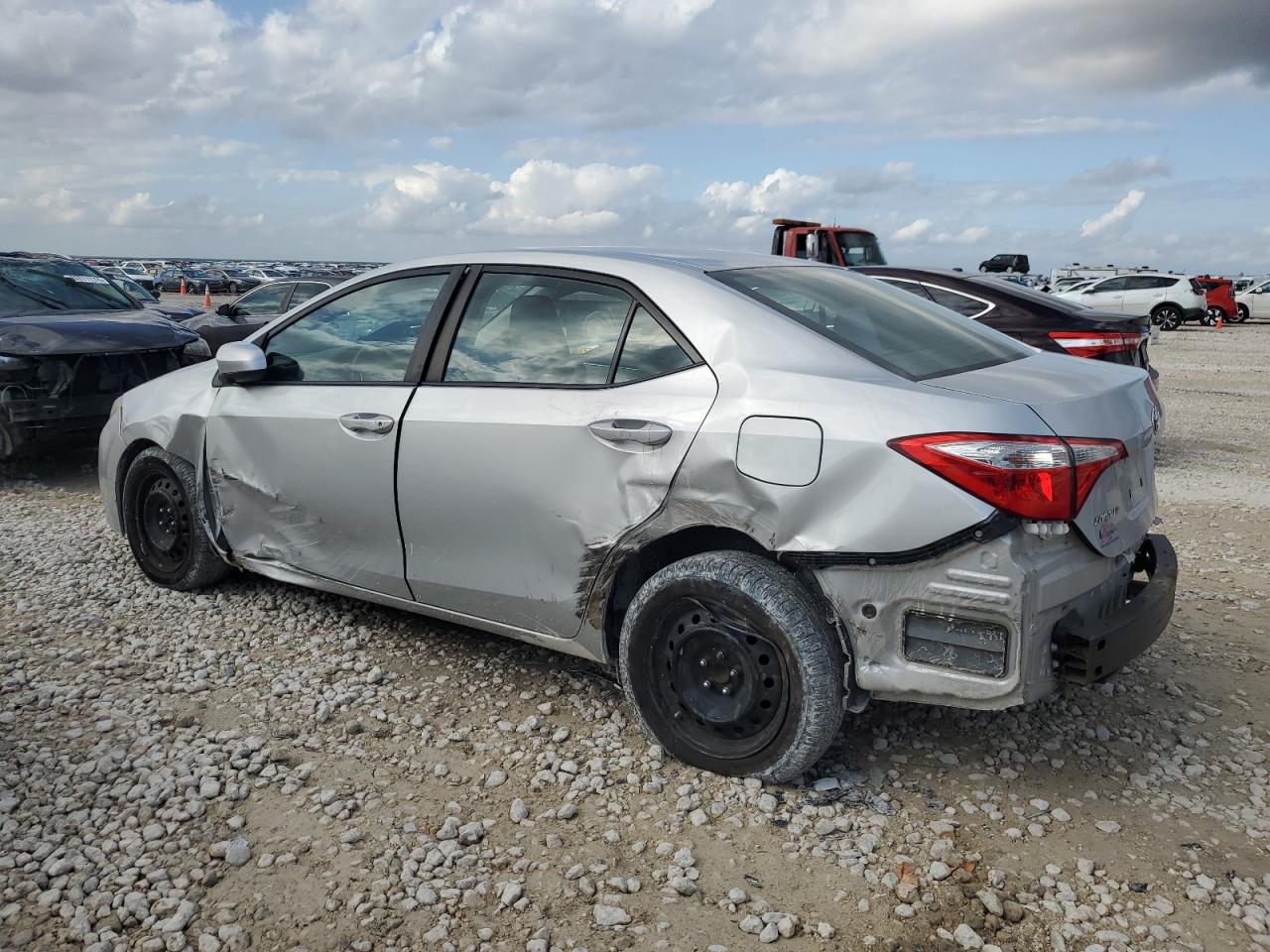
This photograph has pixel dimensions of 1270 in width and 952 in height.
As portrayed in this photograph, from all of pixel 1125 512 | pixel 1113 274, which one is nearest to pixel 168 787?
pixel 1125 512

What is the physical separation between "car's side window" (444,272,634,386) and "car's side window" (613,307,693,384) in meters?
0.05

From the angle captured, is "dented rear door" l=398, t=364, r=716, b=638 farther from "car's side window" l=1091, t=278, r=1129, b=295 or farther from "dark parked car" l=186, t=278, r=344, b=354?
"car's side window" l=1091, t=278, r=1129, b=295

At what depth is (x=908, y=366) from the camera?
3141 millimetres

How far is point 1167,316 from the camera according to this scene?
2747 cm

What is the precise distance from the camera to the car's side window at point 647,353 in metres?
3.27

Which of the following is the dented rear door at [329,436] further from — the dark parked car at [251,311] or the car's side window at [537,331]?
the dark parked car at [251,311]

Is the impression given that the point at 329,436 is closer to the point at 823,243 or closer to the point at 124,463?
the point at 124,463

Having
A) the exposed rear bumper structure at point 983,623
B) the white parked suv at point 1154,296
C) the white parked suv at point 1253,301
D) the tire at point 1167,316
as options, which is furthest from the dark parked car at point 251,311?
the white parked suv at point 1253,301

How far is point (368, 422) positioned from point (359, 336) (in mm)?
460

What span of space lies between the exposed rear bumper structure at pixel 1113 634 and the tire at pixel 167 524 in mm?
3576

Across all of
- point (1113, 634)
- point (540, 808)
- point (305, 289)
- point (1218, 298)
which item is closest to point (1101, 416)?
point (1113, 634)

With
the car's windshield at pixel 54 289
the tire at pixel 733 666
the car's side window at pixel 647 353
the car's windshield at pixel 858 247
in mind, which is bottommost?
the tire at pixel 733 666

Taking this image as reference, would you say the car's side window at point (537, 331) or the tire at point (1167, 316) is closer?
the car's side window at point (537, 331)

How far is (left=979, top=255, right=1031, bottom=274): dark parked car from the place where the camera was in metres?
37.3
